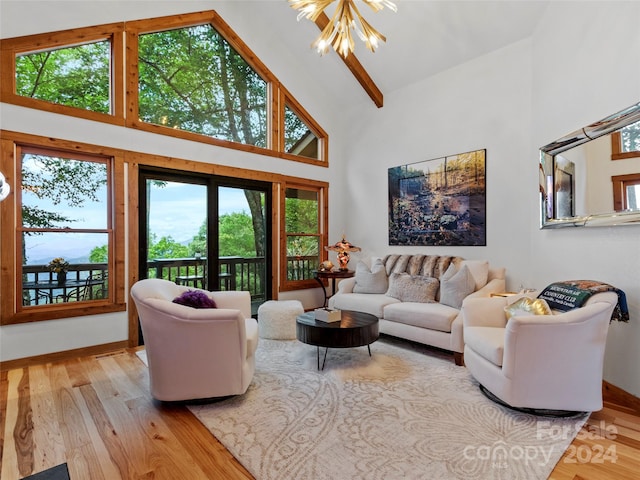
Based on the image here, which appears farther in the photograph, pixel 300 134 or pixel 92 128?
pixel 300 134

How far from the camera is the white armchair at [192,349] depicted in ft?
7.59

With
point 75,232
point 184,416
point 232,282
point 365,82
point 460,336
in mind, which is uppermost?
point 365,82

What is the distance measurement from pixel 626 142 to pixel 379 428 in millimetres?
2710

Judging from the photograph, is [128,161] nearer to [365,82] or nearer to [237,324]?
[237,324]

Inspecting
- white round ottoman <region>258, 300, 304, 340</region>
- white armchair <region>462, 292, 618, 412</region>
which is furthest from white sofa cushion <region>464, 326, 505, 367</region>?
white round ottoman <region>258, 300, 304, 340</region>

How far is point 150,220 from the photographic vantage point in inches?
163

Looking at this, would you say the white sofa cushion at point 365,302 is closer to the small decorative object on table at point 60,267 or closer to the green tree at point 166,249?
the green tree at point 166,249

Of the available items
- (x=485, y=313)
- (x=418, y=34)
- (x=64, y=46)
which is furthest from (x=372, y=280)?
(x=64, y=46)

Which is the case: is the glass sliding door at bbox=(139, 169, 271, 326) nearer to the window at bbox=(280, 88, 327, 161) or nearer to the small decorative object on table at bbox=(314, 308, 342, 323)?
the window at bbox=(280, 88, 327, 161)

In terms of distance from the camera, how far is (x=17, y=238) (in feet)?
10.7

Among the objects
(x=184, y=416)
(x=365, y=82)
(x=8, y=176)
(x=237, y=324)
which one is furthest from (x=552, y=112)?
(x=8, y=176)

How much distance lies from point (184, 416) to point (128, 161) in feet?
9.46

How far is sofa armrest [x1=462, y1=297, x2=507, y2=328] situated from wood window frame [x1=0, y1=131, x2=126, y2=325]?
11.9 ft

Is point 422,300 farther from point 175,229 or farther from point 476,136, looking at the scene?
point 175,229
